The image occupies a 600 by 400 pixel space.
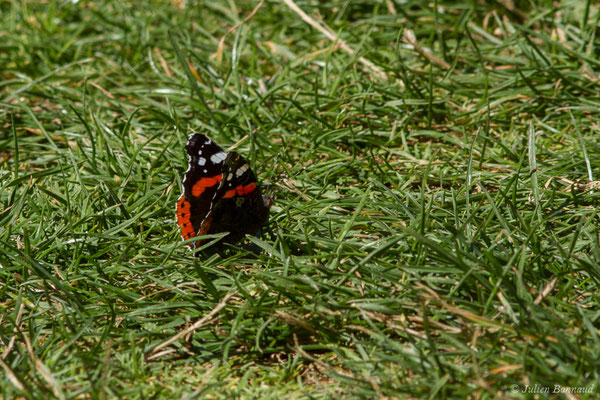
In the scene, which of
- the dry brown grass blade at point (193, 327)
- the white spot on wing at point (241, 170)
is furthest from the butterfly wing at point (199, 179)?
the dry brown grass blade at point (193, 327)

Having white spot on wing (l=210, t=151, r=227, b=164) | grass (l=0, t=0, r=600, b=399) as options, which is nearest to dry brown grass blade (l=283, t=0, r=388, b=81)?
grass (l=0, t=0, r=600, b=399)

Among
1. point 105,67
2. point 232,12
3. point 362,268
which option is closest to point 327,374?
point 362,268

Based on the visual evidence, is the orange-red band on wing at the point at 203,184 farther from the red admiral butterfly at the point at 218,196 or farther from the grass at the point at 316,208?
the grass at the point at 316,208

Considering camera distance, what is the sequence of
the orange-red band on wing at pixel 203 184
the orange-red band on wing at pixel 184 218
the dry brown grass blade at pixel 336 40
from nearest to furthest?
the orange-red band on wing at pixel 184 218, the orange-red band on wing at pixel 203 184, the dry brown grass blade at pixel 336 40

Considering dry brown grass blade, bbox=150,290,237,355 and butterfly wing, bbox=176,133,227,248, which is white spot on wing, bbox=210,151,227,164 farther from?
dry brown grass blade, bbox=150,290,237,355

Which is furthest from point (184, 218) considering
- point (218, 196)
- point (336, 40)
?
point (336, 40)

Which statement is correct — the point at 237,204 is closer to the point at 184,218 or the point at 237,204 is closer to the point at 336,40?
the point at 184,218

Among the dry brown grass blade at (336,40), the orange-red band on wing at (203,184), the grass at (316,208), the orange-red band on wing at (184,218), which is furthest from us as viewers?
the dry brown grass blade at (336,40)

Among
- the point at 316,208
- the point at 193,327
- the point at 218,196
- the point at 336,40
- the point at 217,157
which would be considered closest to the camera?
the point at 193,327
